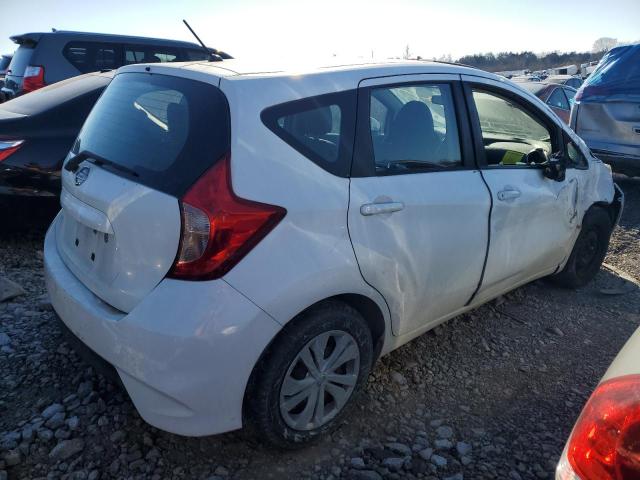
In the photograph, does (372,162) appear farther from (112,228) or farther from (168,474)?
(168,474)

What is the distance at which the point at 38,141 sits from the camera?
12.6ft

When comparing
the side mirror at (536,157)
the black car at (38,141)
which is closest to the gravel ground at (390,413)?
the black car at (38,141)

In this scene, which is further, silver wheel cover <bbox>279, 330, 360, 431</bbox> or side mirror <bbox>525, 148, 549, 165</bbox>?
side mirror <bbox>525, 148, 549, 165</bbox>

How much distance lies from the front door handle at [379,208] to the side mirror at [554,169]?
4.75ft

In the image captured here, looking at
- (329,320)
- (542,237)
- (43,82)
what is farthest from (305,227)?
(43,82)

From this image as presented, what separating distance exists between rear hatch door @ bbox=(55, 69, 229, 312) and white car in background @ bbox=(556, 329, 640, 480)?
4.63 feet

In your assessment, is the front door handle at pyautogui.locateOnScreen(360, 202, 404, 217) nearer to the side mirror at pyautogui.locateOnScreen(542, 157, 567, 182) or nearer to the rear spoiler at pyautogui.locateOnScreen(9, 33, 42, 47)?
the side mirror at pyautogui.locateOnScreen(542, 157, 567, 182)

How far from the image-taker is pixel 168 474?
216 cm

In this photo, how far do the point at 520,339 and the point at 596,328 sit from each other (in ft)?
2.26

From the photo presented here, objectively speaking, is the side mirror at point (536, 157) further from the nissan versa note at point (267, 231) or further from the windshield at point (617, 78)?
the windshield at point (617, 78)

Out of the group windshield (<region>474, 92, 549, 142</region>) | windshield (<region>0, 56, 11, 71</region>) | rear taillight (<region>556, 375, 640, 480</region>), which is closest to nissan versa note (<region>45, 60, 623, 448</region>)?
windshield (<region>474, 92, 549, 142</region>)

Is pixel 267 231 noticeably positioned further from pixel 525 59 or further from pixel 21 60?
pixel 525 59

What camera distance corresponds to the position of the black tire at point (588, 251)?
4.00m

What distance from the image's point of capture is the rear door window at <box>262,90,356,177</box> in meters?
2.06
